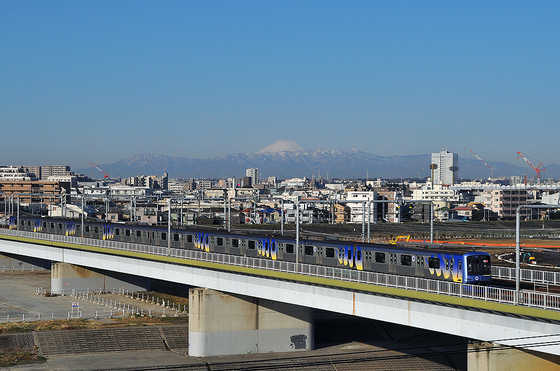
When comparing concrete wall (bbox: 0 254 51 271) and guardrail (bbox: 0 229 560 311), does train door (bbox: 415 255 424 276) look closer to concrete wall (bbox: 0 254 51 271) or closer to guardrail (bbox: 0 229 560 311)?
guardrail (bbox: 0 229 560 311)

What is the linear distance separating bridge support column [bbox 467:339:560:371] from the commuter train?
6030 millimetres

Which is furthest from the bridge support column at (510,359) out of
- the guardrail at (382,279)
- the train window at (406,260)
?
the train window at (406,260)

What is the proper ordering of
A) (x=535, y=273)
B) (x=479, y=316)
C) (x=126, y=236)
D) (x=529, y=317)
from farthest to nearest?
1. (x=126, y=236)
2. (x=535, y=273)
3. (x=479, y=316)
4. (x=529, y=317)

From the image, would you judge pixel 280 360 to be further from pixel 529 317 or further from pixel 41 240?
pixel 41 240

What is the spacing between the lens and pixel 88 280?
8781 cm

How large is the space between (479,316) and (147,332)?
112ft

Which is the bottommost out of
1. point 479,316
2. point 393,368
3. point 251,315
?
point 393,368

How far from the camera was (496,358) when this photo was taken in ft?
123

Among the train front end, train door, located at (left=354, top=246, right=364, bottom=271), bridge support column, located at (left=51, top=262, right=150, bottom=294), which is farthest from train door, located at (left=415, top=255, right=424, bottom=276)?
bridge support column, located at (left=51, top=262, right=150, bottom=294)

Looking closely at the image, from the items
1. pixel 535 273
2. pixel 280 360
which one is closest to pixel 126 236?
pixel 280 360

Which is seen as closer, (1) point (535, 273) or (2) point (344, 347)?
(1) point (535, 273)

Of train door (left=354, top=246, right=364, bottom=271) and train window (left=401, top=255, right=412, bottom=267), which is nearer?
train window (left=401, top=255, right=412, bottom=267)

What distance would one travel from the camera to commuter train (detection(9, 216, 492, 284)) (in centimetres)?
4353

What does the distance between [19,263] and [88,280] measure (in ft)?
99.1
